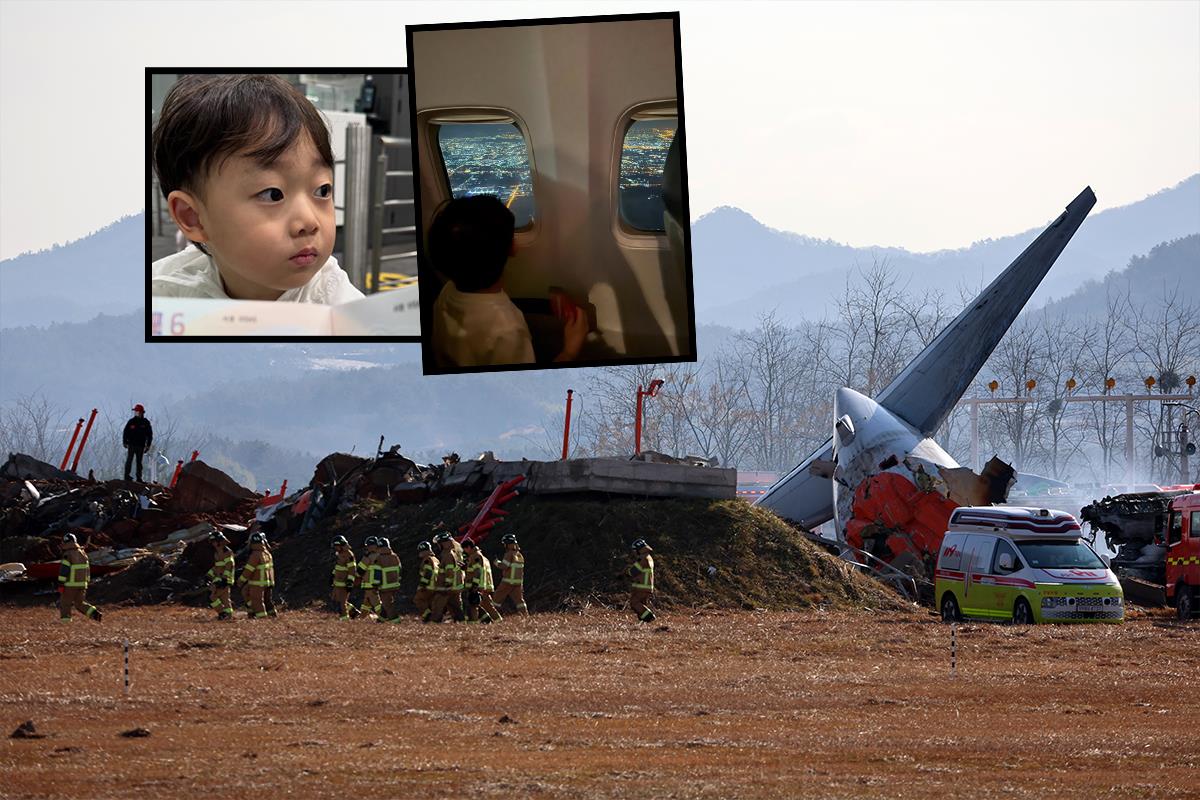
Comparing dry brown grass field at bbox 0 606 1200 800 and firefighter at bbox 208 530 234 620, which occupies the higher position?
firefighter at bbox 208 530 234 620

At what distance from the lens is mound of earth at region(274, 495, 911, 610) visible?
34.4 metres

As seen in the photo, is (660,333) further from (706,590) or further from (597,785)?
(706,590)

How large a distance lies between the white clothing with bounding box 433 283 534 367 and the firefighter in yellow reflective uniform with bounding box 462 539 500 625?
1087 centimetres

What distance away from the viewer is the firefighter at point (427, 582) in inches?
1200

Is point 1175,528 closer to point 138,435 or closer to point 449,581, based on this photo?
point 449,581

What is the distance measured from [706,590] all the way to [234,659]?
40.8 feet

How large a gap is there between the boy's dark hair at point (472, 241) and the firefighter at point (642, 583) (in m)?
12.3

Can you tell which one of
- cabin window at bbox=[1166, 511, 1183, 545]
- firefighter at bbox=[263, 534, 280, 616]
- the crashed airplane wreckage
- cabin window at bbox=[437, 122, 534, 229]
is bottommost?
firefighter at bbox=[263, 534, 280, 616]

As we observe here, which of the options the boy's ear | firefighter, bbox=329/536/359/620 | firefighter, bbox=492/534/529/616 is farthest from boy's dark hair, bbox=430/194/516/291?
firefighter, bbox=329/536/359/620

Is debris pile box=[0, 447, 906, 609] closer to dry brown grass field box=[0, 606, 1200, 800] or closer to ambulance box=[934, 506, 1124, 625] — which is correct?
ambulance box=[934, 506, 1124, 625]

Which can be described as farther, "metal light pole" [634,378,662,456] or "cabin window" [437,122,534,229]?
"metal light pole" [634,378,662,456]

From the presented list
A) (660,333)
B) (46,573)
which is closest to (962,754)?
(660,333)

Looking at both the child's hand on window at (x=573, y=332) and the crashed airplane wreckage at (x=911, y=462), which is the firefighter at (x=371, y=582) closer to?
the child's hand on window at (x=573, y=332)

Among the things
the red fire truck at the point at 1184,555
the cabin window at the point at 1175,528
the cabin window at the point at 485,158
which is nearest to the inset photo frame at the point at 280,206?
the cabin window at the point at 485,158
